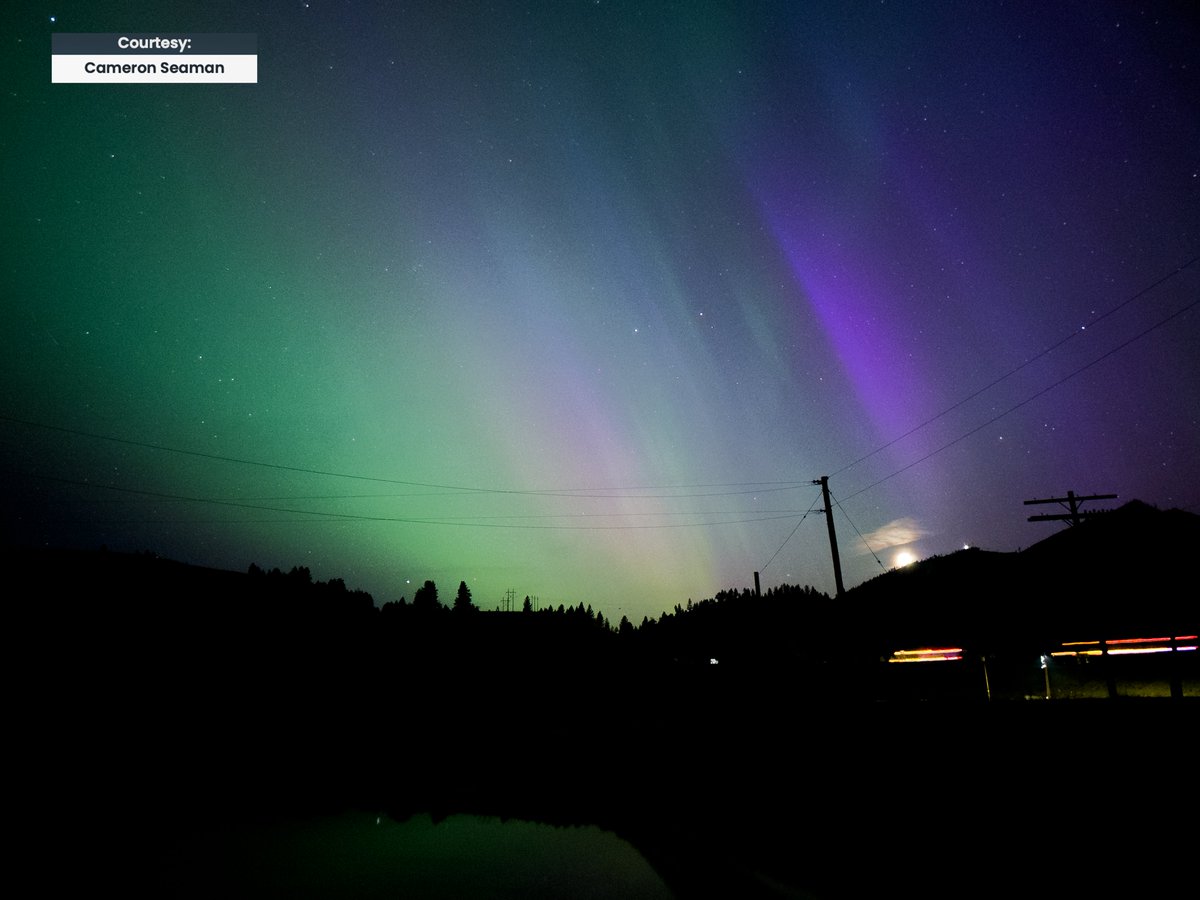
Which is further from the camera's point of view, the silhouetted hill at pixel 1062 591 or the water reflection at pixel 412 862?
the silhouetted hill at pixel 1062 591

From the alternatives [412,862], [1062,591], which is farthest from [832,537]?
[412,862]

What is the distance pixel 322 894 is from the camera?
34.6 feet

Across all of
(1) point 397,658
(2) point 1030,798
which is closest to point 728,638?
(1) point 397,658

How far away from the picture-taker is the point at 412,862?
1253 centimetres

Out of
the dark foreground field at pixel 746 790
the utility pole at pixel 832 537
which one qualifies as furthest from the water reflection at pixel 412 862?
the utility pole at pixel 832 537

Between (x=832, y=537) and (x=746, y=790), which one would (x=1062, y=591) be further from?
(x=746, y=790)

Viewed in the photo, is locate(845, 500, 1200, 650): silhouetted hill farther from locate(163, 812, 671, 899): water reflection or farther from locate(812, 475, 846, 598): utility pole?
locate(163, 812, 671, 899): water reflection

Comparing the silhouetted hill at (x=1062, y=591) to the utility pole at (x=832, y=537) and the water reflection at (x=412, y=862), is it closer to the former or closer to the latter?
the utility pole at (x=832, y=537)

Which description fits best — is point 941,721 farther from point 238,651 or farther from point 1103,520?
point 238,651

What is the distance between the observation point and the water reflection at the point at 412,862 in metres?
10.5

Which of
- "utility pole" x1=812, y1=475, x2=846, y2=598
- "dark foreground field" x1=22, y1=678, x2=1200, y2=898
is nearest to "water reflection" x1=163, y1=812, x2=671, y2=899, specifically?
"dark foreground field" x1=22, y1=678, x2=1200, y2=898

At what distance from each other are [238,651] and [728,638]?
126ft

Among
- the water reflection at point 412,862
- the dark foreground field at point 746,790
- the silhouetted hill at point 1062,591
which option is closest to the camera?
the dark foreground field at point 746,790

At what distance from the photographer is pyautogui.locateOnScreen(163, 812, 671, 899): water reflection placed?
1053cm
